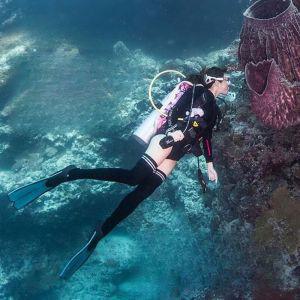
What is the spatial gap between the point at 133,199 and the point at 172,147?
864 millimetres

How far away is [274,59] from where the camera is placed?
3.79m

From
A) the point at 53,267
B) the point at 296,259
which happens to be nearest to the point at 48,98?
the point at 53,267

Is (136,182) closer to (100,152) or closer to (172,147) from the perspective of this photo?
(172,147)

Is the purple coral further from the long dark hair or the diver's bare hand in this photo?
the diver's bare hand

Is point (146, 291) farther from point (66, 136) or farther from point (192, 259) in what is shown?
point (66, 136)

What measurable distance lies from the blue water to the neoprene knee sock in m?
1.28

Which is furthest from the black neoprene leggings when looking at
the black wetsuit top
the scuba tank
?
the black wetsuit top

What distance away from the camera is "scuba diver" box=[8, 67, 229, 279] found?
13.0ft

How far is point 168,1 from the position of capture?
1085 cm

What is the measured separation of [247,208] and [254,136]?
36.4 inches

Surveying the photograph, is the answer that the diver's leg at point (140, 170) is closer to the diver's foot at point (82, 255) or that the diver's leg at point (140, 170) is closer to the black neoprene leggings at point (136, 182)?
the black neoprene leggings at point (136, 182)

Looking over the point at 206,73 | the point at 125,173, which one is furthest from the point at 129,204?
the point at 206,73

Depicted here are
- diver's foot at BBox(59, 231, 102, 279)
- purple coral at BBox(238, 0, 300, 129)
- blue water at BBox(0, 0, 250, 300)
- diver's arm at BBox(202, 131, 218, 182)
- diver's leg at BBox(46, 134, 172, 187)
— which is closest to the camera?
purple coral at BBox(238, 0, 300, 129)

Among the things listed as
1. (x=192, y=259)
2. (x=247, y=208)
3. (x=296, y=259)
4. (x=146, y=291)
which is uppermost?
(x=247, y=208)
